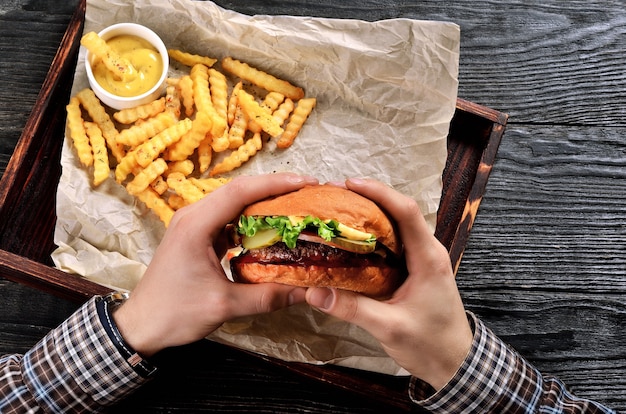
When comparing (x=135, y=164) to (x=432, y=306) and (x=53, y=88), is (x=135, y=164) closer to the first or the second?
(x=53, y=88)

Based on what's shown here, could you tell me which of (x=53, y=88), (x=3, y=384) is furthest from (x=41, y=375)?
(x=53, y=88)

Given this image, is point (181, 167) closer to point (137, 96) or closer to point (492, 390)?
point (137, 96)

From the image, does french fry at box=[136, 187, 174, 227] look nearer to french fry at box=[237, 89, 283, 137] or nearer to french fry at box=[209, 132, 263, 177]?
french fry at box=[209, 132, 263, 177]

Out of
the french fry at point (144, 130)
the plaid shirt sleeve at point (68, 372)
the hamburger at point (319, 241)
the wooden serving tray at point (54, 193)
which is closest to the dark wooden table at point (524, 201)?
the wooden serving tray at point (54, 193)

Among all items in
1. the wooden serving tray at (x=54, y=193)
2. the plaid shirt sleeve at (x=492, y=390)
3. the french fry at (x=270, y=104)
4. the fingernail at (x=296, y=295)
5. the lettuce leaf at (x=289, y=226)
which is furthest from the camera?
the french fry at (x=270, y=104)

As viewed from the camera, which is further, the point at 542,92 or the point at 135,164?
the point at 542,92

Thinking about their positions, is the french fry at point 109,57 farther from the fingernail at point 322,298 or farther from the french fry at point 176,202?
the fingernail at point 322,298
